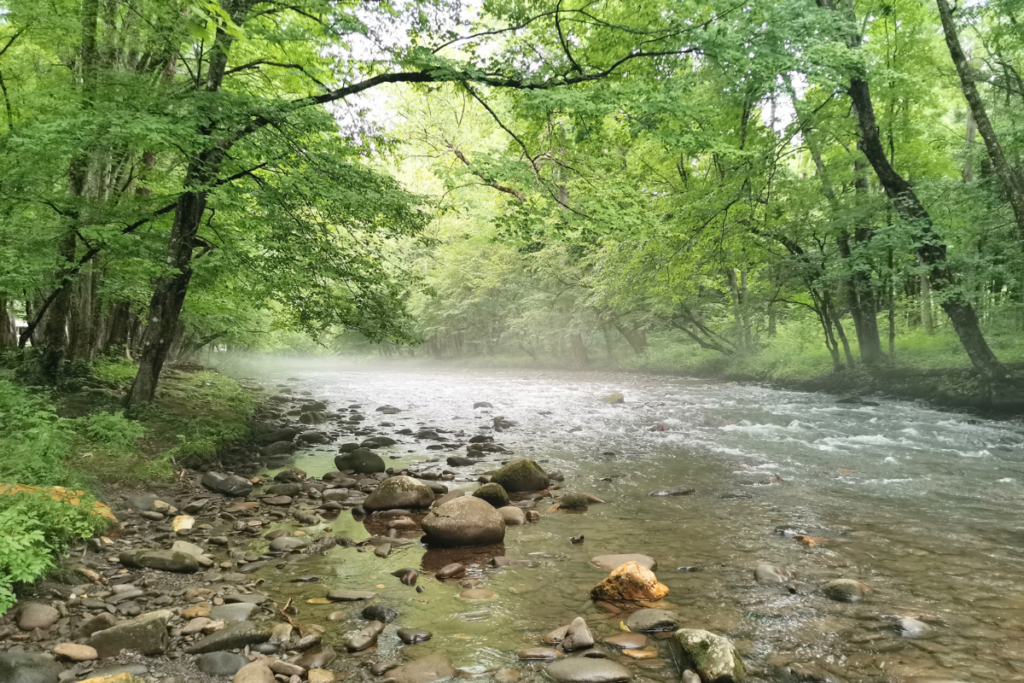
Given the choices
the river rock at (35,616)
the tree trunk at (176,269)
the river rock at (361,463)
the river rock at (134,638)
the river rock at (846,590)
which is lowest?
the river rock at (361,463)

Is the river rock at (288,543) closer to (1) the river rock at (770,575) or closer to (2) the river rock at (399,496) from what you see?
(2) the river rock at (399,496)

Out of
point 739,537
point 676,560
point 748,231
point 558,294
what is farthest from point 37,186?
point 558,294

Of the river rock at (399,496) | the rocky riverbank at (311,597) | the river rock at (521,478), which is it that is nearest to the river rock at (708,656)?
the rocky riverbank at (311,597)

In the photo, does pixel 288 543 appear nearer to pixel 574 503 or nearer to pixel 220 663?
pixel 220 663

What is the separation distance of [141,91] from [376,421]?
35.0 ft

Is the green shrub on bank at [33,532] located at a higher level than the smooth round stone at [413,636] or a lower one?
Result: higher

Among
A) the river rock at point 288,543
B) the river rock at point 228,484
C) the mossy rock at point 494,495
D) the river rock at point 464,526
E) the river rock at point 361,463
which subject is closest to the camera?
the river rock at point 288,543

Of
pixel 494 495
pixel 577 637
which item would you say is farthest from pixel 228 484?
pixel 577 637

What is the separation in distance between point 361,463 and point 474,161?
598 centimetres

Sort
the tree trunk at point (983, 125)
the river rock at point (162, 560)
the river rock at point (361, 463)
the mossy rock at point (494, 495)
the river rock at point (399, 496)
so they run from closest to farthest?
the river rock at point (162, 560), the river rock at point (399, 496), the mossy rock at point (494, 495), the river rock at point (361, 463), the tree trunk at point (983, 125)

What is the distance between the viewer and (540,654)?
4.23m

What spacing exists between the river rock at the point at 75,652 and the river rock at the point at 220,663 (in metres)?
0.68

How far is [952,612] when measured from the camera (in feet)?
15.8

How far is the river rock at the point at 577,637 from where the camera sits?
14.3 feet
